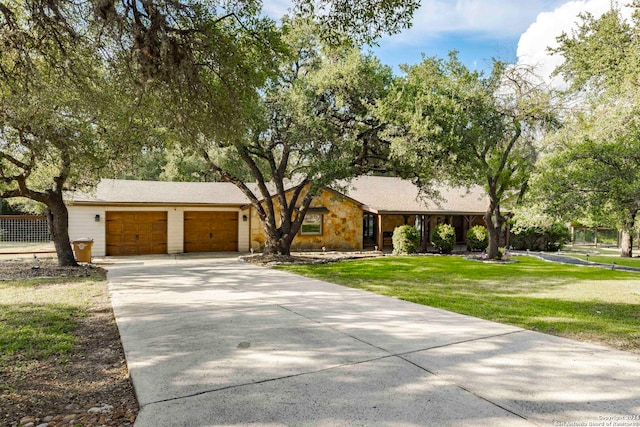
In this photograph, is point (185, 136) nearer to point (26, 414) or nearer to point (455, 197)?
point (26, 414)

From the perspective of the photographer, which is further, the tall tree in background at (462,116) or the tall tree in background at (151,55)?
the tall tree in background at (462,116)

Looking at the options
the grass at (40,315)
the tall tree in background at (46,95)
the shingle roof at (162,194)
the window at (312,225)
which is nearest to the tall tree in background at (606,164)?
the grass at (40,315)

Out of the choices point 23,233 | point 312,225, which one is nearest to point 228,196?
point 312,225

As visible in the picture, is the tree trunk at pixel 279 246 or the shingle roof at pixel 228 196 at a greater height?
the shingle roof at pixel 228 196

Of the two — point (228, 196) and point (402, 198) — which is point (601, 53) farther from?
point (228, 196)

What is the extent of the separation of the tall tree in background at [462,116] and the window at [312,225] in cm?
634

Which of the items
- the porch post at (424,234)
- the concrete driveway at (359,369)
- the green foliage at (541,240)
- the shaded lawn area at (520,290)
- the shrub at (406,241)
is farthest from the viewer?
the green foliage at (541,240)

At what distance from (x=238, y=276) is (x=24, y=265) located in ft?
24.1

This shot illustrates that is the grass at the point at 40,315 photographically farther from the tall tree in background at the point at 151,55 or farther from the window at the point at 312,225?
the window at the point at 312,225

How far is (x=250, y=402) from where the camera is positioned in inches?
134

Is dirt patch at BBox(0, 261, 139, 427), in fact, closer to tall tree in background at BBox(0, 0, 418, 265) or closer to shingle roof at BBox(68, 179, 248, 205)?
tall tree in background at BBox(0, 0, 418, 265)

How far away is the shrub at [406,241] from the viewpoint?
18.7 metres

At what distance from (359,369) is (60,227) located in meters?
11.9

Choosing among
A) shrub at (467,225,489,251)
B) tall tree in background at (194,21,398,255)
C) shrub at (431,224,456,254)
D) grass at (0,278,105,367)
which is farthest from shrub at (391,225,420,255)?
grass at (0,278,105,367)
